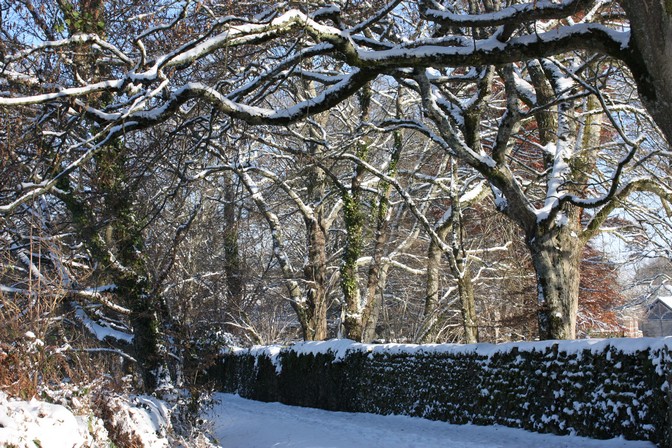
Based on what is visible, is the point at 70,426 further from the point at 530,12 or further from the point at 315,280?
the point at 315,280

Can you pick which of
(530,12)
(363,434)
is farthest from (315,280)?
(530,12)

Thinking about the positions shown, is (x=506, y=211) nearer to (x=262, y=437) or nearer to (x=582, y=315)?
(x=262, y=437)

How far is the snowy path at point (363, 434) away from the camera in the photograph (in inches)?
397

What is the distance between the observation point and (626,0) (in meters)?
5.54

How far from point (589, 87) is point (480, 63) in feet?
9.64

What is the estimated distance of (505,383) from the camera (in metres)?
11.3

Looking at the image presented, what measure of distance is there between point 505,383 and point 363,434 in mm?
2463

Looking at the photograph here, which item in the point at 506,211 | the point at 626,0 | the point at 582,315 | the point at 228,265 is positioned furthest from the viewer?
the point at 582,315

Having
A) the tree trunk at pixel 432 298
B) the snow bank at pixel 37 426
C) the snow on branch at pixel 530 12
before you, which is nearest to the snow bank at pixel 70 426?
the snow bank at pixel 37 426

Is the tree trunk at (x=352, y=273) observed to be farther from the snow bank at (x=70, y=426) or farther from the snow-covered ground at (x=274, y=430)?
the snow bank at (x=70, y=426)

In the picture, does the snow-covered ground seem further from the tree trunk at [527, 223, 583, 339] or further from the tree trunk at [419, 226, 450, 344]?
the tree trunk at [419, 226, 450, 344]

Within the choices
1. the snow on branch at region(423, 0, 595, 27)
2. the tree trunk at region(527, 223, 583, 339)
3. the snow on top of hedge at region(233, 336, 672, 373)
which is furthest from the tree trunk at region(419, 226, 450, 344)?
the snow on branch at region(423, 0, 595, 27)

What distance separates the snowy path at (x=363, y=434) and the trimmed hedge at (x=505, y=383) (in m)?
0.23

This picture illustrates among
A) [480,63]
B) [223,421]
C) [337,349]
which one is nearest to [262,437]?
[223,421]
